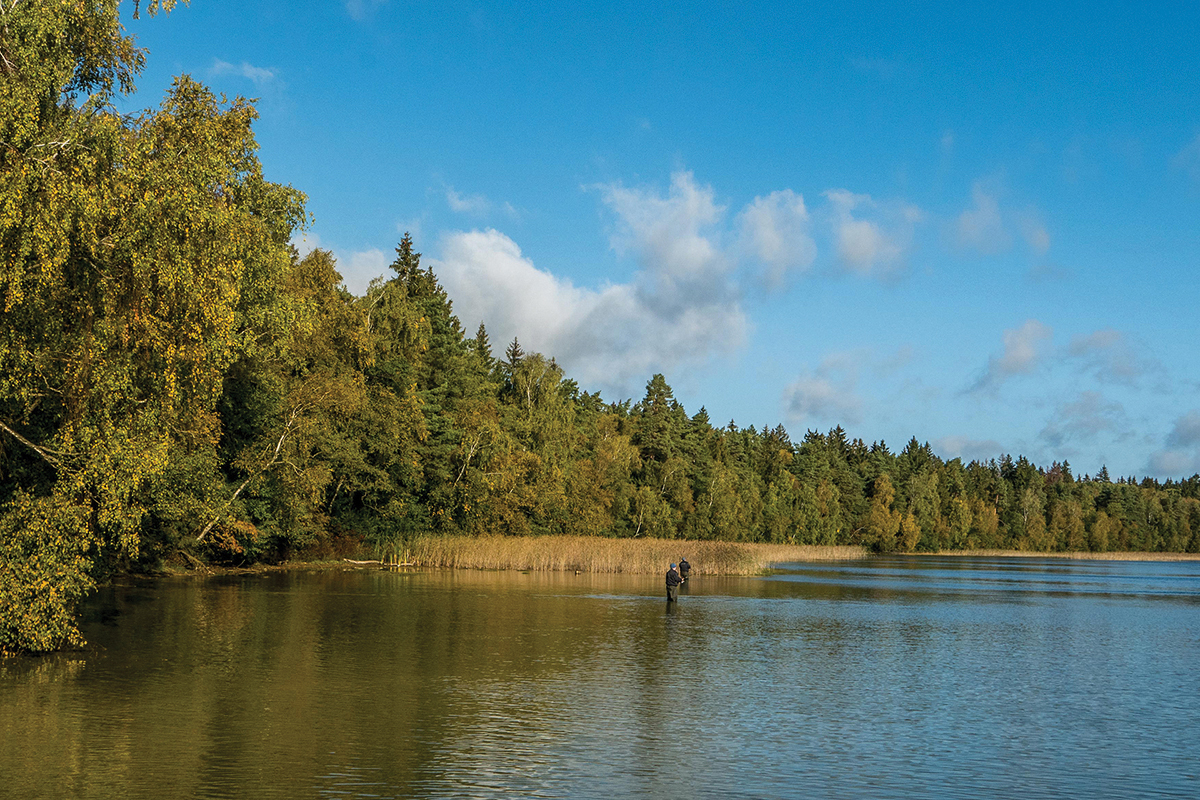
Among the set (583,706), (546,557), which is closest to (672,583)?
(583,706)

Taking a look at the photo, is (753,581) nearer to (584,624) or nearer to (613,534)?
(584,624)

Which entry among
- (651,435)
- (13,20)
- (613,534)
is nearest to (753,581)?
(613,534)

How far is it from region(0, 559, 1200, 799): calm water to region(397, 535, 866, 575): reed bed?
25986mm

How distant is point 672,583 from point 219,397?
23346 millimetres

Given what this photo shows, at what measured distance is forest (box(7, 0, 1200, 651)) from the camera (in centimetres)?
2092

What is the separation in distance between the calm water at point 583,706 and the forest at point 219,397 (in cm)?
433

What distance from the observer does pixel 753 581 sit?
63594 mm

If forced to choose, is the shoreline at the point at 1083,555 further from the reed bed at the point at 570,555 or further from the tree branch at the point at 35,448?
the tree branch at the point at 35,448

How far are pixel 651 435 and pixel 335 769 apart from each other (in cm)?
10791

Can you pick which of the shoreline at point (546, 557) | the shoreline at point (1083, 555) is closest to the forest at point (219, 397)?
the shoreline at point (546, 557)

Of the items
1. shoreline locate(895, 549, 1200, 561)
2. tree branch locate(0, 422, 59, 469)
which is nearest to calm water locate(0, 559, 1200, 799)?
tree branch locate(0, 422, 59, 469)

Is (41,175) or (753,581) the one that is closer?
(41,175)

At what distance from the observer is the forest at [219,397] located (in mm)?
20922

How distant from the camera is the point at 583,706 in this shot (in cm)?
1992
